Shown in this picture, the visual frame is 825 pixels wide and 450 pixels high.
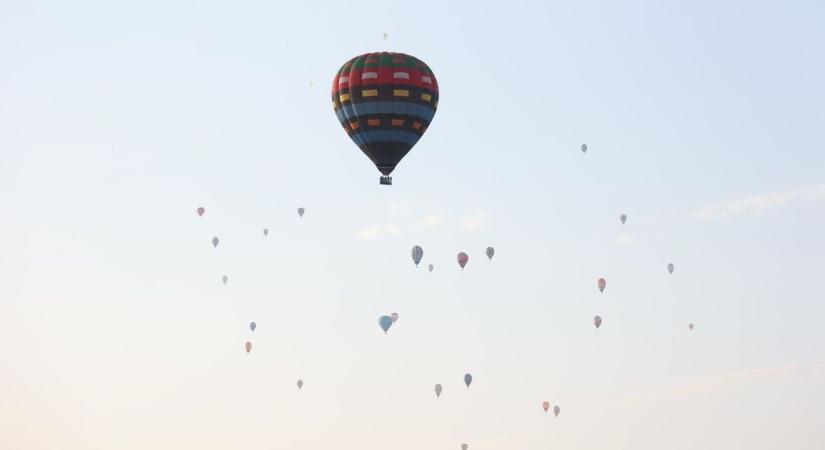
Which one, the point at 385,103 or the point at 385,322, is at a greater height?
the point at 385,103

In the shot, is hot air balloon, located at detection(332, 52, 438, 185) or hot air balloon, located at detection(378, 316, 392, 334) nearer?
hot air balloon, located at detection(332, 52, 438, 185)

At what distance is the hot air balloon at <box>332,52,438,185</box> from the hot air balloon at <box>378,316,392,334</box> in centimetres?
1089

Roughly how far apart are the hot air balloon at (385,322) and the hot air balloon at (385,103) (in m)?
10.9

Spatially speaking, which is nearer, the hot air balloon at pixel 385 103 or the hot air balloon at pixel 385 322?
the hot air balloon at pixel 385 103

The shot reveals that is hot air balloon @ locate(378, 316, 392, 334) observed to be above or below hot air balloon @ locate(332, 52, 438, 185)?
below

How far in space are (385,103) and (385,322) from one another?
1463cm

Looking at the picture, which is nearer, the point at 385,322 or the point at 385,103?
the point at 385,103

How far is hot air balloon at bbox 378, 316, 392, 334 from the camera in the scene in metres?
117

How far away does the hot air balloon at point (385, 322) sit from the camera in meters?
117

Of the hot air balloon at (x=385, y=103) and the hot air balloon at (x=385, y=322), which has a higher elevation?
the hot air balloon at (x=385, y=103)

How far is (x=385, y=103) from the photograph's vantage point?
4222 inches

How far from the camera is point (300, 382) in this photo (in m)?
122

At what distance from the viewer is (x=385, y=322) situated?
11775cm

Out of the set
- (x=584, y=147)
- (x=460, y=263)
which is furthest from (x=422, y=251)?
(x=584, y=147)
